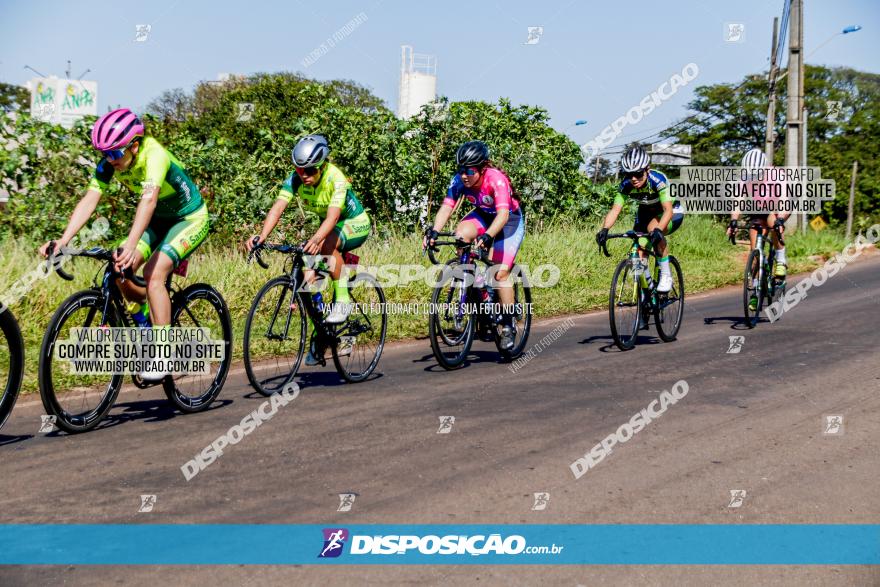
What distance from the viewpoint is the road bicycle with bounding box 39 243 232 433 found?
595cm

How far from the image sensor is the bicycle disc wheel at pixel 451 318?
865 cm

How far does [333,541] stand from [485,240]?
4834 mm

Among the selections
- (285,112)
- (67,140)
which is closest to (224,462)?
(67,140)

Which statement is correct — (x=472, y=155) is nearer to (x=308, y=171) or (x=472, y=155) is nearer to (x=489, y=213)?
(x=489, y=213)

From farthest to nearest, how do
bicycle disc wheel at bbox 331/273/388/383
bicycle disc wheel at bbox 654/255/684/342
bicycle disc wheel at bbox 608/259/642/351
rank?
bicycle disc wheel at bbox 654/255/684/342
bicycle disc wheel at bbox 608/259/642/351
bicycle disc wheel at bbox 331/273/388/383

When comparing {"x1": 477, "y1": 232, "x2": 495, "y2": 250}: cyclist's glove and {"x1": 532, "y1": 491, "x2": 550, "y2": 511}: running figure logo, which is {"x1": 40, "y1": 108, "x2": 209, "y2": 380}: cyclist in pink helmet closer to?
{"x1": 477, "y1": 232, "x2": 495, "y2": 250}: cyclist's glove

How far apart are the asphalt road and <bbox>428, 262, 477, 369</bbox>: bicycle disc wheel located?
249 mm

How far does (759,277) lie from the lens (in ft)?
39.4

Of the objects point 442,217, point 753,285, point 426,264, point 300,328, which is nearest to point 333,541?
point 300,328

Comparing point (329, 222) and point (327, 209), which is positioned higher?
point (327, 209)

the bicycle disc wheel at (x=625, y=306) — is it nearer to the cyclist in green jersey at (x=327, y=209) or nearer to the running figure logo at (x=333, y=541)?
the cyclist in green jersey at (x=327, y=209)

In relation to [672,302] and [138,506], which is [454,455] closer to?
[138,506]

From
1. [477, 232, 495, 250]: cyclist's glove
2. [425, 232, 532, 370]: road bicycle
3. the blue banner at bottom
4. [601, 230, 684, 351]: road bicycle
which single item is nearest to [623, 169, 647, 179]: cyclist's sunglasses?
[601, 230, 684, 351]: road bicycle

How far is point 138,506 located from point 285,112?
142ft
